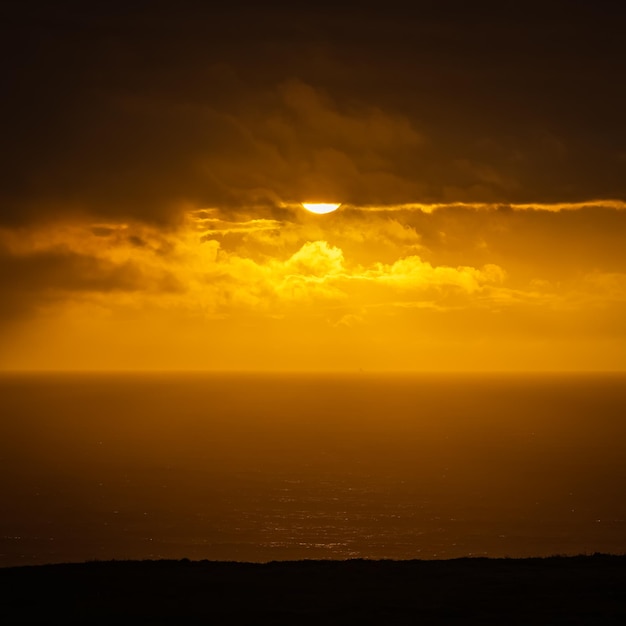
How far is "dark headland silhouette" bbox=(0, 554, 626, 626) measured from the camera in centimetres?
1959

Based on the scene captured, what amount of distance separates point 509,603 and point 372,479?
121508 millimetres

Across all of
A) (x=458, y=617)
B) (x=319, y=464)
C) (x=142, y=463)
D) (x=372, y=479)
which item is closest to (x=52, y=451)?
(x=142, y=463)

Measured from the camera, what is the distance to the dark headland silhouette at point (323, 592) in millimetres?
19594

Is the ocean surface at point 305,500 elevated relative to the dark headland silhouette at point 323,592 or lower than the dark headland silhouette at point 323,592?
elevated

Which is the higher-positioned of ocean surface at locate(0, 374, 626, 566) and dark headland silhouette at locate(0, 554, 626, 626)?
ocean surface at locate(0, 374, 626, 566)

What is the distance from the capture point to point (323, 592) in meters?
22.1

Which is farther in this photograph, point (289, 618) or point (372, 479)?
point (372, 479)

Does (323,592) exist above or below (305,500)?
below

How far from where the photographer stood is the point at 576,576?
23.5 meters

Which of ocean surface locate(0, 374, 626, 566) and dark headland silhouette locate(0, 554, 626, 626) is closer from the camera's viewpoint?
dark headland silhouette locate(0, 554, 626, 626)

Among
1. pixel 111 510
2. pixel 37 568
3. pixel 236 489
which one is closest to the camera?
pixel 37 568

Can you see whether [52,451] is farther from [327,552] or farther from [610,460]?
[610,460]

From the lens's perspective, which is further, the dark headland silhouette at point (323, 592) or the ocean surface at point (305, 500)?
the ocean surface at point (305, 500)

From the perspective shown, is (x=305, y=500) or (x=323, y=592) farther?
(x=305, y=500)
